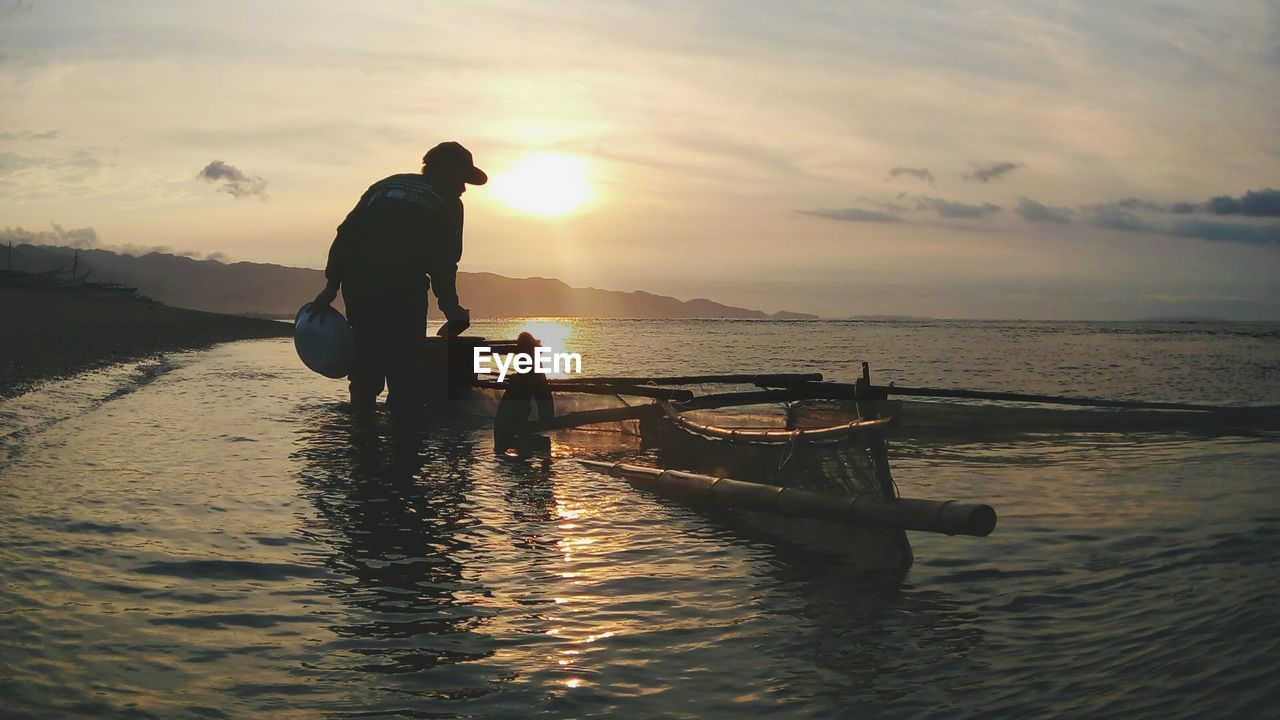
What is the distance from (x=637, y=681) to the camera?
395 cm

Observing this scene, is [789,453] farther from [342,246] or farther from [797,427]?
[342,246]

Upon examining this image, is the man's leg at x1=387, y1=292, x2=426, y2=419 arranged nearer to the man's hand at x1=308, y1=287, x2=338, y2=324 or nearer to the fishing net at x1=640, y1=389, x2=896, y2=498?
the man's hand at x1=308, y1=287, x2=338, y2=324

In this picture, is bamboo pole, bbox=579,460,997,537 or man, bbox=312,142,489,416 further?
man, bbox=312,142,489,416

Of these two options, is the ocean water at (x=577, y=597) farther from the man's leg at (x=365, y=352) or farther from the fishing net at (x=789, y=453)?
the man's leg at (x=365, y=352)

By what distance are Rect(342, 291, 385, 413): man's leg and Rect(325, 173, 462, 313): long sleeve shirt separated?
0.66 ft

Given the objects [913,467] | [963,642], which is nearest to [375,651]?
[963,642]

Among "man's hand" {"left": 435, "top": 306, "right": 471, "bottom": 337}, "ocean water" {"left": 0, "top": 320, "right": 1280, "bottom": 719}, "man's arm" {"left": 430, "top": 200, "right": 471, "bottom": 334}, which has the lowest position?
"ocean water" {"left": 0, "top": 320, "right": 1280, "bottom": 719}

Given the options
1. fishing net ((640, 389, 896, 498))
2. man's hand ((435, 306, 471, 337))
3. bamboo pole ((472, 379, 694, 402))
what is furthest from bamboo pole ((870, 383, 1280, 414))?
man's hand ((435, 306, 471, 337))

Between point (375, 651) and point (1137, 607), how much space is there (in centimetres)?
385

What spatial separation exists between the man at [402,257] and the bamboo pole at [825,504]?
140 inches

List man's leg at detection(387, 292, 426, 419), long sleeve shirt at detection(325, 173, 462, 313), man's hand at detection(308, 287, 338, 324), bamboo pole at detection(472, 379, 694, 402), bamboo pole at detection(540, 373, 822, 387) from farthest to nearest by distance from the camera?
bamboo pole at detection(540, 373, 822, 387) → man's hand at detection(308, 287, 338, 324) → man's leg at detection(387, 292, 426, 419) → bamboo pole at detection(472, 379, 694, 402) → long sleeve shirt at detection(325, 173, 462, 313)

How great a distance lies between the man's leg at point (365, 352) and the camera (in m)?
10.8

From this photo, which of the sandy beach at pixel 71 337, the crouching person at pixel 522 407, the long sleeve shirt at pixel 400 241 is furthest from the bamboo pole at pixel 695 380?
the sandy beach at pixel 71 337

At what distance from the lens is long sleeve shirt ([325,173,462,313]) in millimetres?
10492
